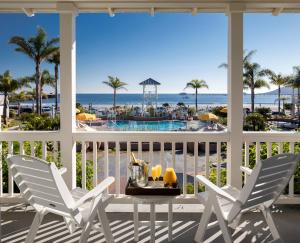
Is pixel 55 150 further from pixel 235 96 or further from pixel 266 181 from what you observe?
pixel 266 181

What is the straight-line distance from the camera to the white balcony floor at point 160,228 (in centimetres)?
347

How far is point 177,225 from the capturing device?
3.81 metres

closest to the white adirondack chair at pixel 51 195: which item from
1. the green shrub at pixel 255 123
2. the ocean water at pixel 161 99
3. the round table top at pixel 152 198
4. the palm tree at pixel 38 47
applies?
the round table top at pixel 152 198

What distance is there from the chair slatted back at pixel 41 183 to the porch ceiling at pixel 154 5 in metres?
2.17

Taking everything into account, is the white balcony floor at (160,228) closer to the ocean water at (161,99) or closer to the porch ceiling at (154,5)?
the porch ceiling at (154,5)

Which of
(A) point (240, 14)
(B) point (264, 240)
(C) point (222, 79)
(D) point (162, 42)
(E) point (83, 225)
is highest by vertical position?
(D) point (162, 42)

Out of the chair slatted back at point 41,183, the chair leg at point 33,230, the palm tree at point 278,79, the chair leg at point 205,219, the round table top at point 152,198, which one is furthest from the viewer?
the palm tree at point 278,79

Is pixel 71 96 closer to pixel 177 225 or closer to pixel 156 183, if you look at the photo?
pixel 156 183

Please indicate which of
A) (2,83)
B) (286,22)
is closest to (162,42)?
(286,22)

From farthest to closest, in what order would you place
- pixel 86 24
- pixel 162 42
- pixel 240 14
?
pixel 162 42, pixel 86 24, pixel 240 14

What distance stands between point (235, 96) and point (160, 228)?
1801mm

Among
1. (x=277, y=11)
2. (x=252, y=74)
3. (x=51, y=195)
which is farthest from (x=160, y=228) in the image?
(x=252, y=74)

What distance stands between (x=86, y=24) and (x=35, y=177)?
4078 cm

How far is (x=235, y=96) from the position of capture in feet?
14.0
